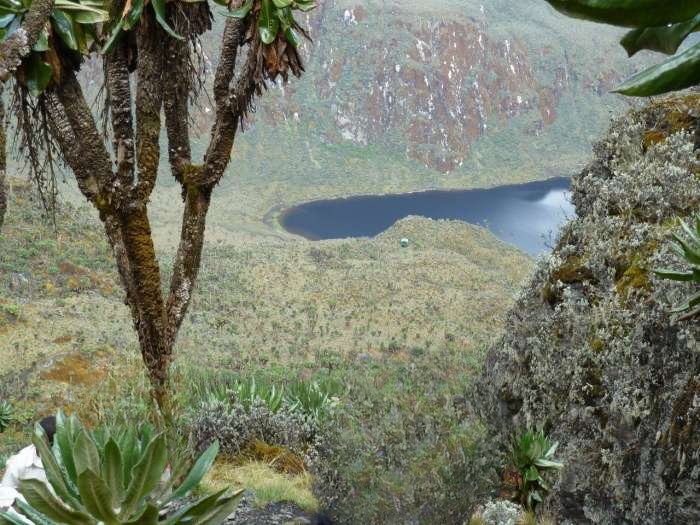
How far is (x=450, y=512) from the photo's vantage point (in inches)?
208

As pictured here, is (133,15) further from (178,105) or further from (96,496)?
(96,496)

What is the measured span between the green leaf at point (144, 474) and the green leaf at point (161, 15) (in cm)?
376

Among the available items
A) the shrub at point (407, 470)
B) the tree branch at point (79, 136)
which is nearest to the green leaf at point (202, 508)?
the shrub at point (407, 470)

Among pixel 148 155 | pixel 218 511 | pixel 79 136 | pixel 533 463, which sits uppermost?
pixel 79 136

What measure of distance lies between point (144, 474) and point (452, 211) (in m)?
87.5

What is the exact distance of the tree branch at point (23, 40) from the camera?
152 inches

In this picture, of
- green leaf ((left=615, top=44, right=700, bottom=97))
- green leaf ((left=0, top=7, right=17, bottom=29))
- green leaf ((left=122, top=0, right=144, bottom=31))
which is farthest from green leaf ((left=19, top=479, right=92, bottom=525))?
green leaf ((left=122, top=0, right=144, bottom=31))

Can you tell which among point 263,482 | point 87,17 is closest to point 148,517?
point 263,482

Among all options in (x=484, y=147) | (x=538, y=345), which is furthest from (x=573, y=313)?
(x=484, y=147)

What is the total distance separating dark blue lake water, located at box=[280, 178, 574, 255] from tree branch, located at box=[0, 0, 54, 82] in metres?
56.5

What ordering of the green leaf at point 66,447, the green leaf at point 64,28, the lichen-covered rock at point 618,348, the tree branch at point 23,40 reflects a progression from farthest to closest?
the green leaf at point 64,28
the lichen-covered rock at point 618,348
the tree branch at point 23,40
the green leaf at point 66,447

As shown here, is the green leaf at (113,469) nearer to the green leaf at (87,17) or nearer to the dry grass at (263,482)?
the dry grass at (263,482)

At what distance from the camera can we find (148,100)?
6.06 metres

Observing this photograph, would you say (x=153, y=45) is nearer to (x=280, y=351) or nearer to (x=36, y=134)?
(x=36, y=134)
